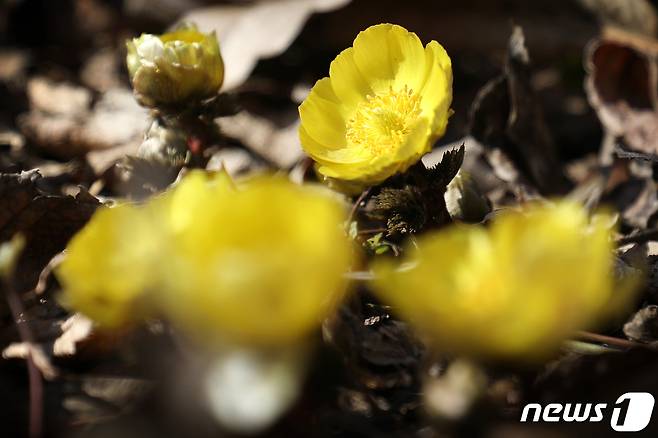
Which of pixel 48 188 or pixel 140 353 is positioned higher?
pixel 140 353

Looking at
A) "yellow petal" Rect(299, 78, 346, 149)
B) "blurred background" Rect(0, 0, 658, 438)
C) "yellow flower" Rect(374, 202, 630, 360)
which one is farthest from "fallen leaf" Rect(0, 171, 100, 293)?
"yellow flower" Rect(374, 202, 630, 360)

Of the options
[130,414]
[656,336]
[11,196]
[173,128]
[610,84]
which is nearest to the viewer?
[130,414]

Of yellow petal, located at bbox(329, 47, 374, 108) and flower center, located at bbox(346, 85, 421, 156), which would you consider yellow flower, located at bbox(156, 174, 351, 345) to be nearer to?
flower center, located at bbox(346, 85, 421, 156)

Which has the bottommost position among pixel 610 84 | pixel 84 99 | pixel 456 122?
pixel 84 99

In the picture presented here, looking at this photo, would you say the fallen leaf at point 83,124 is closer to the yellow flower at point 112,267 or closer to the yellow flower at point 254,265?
the yellow flower at point 112,267

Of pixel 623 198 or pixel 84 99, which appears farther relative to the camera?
pixel 84 99

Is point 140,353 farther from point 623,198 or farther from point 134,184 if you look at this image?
point 623,198

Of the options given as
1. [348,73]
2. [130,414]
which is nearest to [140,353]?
[130,414]
